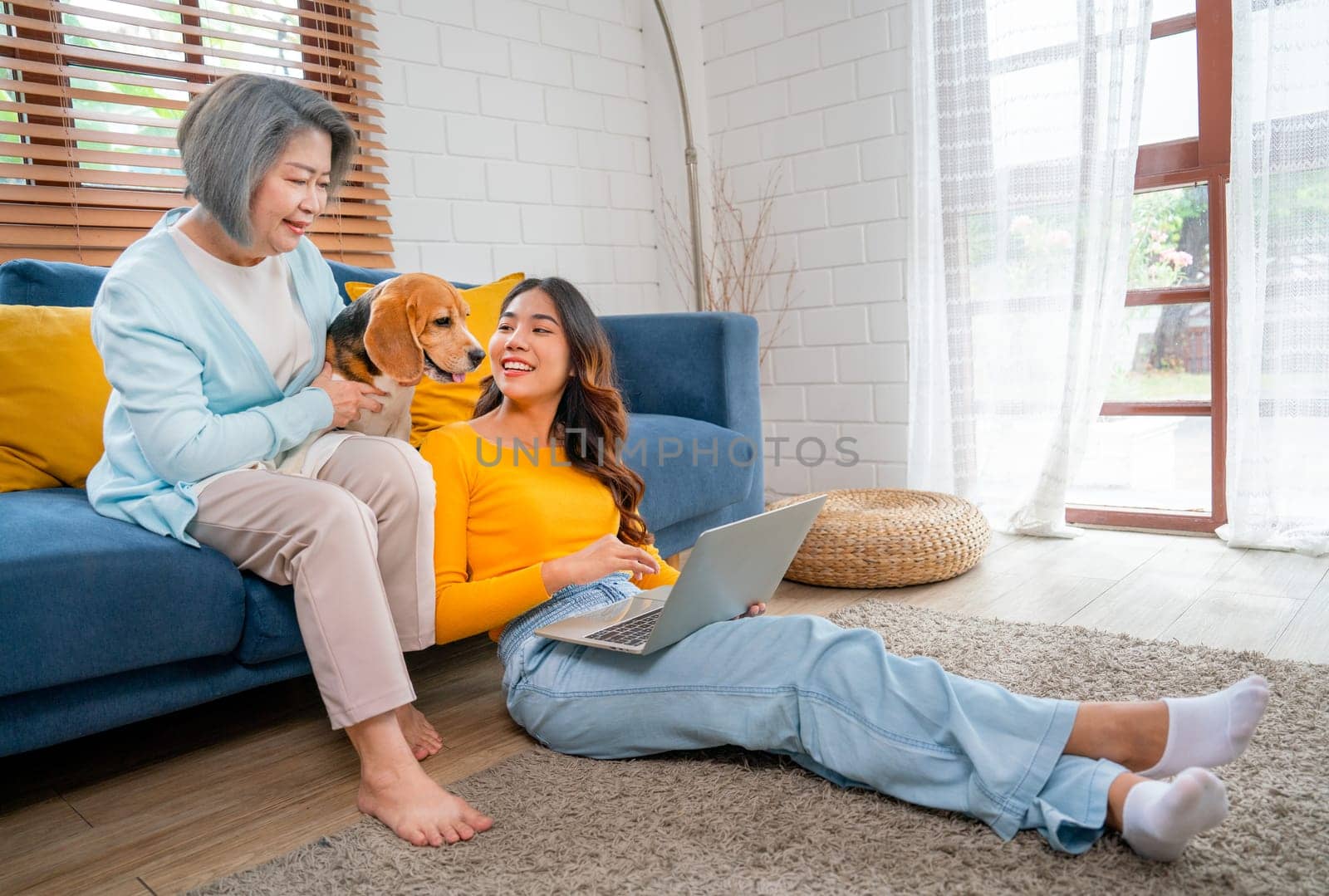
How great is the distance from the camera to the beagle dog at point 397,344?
1532 millimetres

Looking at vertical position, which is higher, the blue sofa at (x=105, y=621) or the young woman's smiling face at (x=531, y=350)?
the young woman's smiling face at (x=531, y=350)

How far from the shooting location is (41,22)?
2.29 meters

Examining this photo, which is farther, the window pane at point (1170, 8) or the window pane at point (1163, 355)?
the window pane at point (1163, 355)

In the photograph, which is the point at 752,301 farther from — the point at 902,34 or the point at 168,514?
the point at 168,514

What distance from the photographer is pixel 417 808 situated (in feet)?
4.18

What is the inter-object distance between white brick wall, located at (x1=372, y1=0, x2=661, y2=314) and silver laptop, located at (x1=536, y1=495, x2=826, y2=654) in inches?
72.5

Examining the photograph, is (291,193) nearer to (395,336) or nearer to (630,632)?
(395,336)

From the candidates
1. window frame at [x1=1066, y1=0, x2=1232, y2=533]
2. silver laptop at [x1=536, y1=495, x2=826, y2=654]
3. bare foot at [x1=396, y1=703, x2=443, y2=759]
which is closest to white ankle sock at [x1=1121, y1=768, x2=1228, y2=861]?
silver laptop at [x1=536, y1=495, x2=826, y2=654]

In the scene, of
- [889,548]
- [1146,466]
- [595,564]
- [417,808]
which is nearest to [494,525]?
[595,564]

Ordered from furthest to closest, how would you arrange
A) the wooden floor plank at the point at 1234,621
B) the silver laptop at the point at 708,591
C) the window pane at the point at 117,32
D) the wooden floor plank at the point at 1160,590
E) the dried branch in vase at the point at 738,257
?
1. the dried branch in vase at the point at 738,257
2. the window pane at the point at 117,32
3. the wooden floor plank at the point at 1160,590
4. the wooden floor plank at the point at 1234,621
5. the silver laptop at the point at 708,591

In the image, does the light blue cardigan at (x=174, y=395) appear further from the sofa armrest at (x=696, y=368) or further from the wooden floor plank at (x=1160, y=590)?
the wooden floor plank at (x=1160, y=590)

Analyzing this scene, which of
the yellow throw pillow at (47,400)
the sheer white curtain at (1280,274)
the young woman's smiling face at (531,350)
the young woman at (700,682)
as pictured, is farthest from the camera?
the sheer white curtain at (1280,274)

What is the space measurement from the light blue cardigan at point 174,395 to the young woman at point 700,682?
0.26 m

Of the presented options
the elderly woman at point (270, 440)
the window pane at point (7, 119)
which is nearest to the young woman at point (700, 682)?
the elderly woman at point (270, 440)
